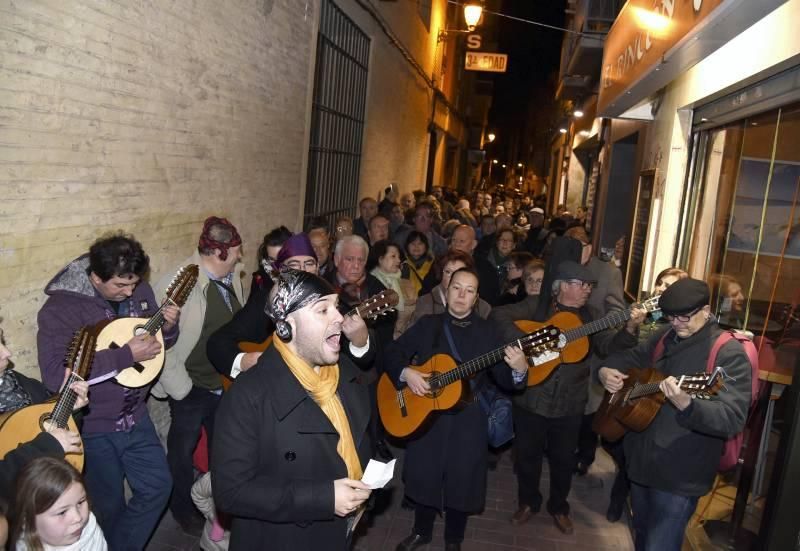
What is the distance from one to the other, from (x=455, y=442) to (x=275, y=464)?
2.08 meters

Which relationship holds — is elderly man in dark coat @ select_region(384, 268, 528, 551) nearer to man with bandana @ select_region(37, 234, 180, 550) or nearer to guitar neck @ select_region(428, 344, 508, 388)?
guitar neck @ select_region(428, 344, 508, 388)

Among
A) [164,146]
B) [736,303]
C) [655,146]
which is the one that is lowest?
[736,303]

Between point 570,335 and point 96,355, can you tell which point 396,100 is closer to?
point 570,335

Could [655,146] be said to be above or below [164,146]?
above

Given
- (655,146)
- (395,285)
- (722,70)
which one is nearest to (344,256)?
(395,285)

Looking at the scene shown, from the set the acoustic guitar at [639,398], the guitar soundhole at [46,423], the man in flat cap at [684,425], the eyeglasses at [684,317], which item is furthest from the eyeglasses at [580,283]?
the guitar soundhole at [46,423]

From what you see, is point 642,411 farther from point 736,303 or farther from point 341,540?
point 341,540

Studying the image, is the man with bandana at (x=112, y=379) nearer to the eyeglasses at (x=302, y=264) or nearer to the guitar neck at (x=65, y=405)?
the guitar neck at (x=65, y=405)

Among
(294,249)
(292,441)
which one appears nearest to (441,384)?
(294,249)

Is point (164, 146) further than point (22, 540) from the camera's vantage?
Yes

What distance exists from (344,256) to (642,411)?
8.02ft

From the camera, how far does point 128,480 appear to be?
13.0 feet

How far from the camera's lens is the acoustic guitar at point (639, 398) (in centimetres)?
341

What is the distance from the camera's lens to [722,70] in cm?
521
